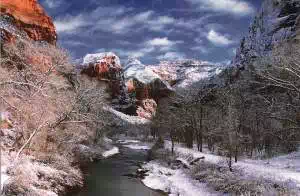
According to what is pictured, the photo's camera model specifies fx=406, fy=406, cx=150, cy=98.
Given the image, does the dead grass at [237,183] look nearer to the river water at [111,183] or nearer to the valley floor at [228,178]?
the valley floor at [228,178]

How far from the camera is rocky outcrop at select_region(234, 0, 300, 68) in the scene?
132 meters

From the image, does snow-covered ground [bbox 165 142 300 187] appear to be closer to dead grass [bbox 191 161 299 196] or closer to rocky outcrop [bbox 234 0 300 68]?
dead grass [bbox 191 161 299 196]

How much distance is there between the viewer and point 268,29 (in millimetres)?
151250

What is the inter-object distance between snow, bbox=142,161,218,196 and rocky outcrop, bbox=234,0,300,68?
89.5 metres

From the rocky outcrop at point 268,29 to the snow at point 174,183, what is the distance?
89506 mm

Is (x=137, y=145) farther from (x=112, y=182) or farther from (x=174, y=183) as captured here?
(x=174, y=183)

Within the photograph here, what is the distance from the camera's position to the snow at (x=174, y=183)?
32.1m

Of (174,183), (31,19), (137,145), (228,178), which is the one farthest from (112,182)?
(137,145)

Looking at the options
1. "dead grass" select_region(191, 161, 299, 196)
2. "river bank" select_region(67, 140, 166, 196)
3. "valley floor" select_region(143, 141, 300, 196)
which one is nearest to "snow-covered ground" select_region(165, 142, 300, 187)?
"valley floor" select_region(143, 141, 300, 196)

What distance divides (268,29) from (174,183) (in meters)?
127

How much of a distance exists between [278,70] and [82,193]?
17937mm

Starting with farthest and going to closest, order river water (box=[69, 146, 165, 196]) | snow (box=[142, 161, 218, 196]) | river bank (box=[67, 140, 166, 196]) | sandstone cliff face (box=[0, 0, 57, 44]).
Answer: sandstone cliff face (box=[0, 0, 57, 44]) < river bank (box=[67, 140, 166, 196]) < river water (box=[69, 146, 165, 196]) < snow (box=[142, 161, 218, 196])

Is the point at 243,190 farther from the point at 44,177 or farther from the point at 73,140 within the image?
the point at 73,140

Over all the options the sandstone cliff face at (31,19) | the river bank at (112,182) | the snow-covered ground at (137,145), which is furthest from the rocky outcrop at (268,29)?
the river bank at (112,182)
